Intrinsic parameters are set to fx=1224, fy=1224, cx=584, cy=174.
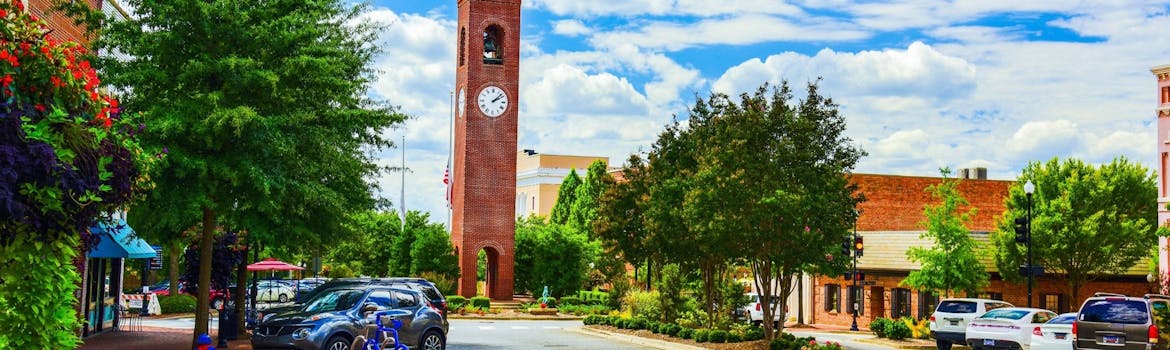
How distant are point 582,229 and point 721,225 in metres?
52.0

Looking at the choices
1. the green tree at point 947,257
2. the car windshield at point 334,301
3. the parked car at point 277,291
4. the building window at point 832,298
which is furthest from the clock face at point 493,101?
the car windshield at point 334,301

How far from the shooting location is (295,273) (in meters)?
89.5

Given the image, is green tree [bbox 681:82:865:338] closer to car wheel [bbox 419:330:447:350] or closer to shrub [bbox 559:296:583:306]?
car wheel [bbox 419:330:447:350]

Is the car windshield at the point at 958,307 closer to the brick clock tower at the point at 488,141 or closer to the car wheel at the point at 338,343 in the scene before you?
the car wheel at the point at 338,343

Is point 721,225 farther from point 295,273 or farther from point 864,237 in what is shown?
point 295,273

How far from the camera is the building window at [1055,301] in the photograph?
45.5 meters

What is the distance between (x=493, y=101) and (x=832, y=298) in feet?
61.7

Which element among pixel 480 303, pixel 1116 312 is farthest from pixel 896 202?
pixel 1116 312

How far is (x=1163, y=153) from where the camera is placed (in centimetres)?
3831

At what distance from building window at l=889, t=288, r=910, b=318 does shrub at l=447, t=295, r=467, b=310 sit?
709 inches

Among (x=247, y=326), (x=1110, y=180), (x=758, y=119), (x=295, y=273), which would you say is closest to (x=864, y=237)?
(x=1110, y=180)

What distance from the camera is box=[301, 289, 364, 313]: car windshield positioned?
2248cm

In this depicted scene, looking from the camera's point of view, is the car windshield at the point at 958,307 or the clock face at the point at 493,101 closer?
the car windshield at the point at 958,307

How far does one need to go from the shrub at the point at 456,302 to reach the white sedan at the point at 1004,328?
2749cm
